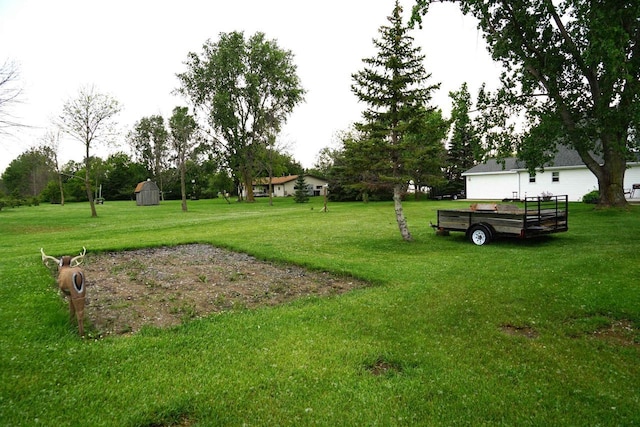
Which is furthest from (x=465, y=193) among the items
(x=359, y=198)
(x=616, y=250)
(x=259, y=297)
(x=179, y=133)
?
(x=259, y=297)

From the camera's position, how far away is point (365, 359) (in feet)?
14.9

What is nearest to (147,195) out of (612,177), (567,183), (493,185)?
(493,185)

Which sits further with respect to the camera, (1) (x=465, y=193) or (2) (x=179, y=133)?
(1) (x=465, y=193)

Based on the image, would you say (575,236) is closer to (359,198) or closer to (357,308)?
(357,308)

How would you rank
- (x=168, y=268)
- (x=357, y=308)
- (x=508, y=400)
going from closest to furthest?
1. (x=508, y=400)
2. (x=357, y=308)
3. (x=168, y=268)

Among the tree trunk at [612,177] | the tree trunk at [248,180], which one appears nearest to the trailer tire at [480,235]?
the tree trunk at [612,177]

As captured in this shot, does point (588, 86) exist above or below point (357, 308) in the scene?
above

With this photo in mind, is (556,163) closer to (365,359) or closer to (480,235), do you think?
(480,235)

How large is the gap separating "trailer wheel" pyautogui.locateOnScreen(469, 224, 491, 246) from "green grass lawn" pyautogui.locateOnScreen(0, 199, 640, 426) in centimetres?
403

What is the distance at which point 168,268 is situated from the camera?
980cm

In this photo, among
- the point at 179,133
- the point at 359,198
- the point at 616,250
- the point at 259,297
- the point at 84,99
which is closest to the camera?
the point at 259,297

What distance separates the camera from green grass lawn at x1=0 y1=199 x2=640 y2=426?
11.5ft

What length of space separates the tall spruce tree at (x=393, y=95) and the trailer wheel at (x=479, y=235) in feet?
9.73

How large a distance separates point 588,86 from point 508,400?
74.8 feet
